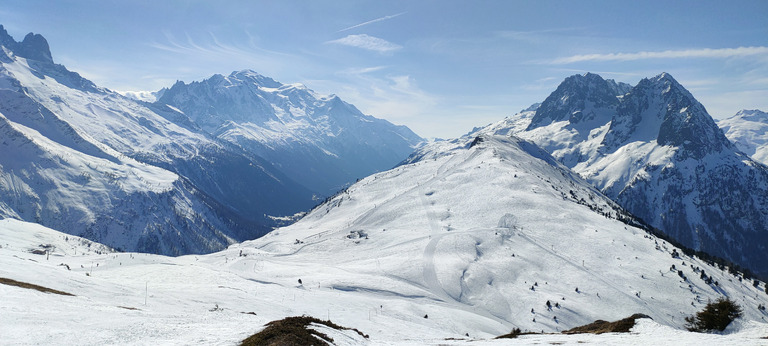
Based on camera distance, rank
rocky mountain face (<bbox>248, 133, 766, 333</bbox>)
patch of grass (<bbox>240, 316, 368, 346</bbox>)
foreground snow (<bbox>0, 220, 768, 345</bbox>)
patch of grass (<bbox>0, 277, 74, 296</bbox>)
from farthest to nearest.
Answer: rocky mountain face (<bbox>248, 133, 766, 333</bbox>) → patch of grass (<bbox>0, 277, 74, 296</bbox>) → foreground snow (<bbox>0, 220, 768, 345</bbox>) → patch of grass (<bbox>240, 316, 368, 346</bbox>)

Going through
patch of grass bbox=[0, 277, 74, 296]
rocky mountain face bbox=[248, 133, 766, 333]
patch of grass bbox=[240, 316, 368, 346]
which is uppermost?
patch of grass bbox=[240, 316, 368, 346]

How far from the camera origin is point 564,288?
121000 mm

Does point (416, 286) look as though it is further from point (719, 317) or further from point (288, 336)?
point (288, 336)

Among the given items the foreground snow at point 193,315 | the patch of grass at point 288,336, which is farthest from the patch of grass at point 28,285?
the patch of grass at point 288,336

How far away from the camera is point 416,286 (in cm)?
11888

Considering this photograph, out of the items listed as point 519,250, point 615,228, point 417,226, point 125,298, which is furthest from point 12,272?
point 615,228

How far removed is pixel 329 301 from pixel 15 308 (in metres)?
47.8

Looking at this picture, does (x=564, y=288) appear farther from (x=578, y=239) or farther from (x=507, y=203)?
(x=507, y=203)

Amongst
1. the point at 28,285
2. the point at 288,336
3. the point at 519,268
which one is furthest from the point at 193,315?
the point at 519,268

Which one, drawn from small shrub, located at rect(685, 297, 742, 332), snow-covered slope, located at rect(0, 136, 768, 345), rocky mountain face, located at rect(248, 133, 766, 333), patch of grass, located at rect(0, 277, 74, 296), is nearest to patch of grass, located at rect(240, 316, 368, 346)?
snow-covered slope, located at rect(0, 136, 768, 345)

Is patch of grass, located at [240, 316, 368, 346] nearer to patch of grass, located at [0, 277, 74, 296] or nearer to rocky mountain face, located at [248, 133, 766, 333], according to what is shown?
patch of grass, located at [0, 277, 74, 296]

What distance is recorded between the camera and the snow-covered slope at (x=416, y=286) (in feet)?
103

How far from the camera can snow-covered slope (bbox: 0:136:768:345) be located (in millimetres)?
31500

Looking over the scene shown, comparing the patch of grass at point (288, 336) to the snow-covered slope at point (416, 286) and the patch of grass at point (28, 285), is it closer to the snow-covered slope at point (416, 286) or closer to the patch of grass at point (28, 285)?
the snow-covered slope at point (416, 286)
